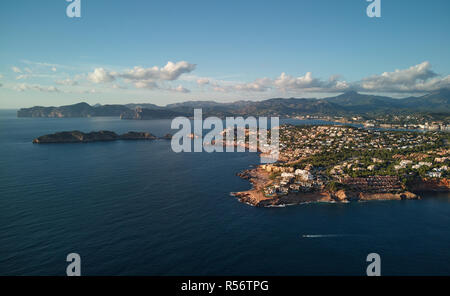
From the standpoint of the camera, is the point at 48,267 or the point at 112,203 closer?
the point at 48,267

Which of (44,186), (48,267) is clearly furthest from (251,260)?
(44,186)

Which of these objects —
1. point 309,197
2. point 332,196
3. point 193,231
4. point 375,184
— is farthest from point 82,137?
point 375,184

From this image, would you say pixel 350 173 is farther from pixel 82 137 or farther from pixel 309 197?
pixel 82 137

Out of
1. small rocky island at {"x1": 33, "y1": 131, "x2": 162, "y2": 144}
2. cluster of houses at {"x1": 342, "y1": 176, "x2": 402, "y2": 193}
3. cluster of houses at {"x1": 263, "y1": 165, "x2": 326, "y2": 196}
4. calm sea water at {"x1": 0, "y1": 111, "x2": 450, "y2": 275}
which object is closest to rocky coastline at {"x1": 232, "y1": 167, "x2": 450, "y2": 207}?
cluster of houses at {"x1": 342, "y1": 176, "x2": 402, "y2": 193}

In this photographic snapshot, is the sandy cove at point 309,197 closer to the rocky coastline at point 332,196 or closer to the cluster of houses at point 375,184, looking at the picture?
the rocky coastline at point 332,196
